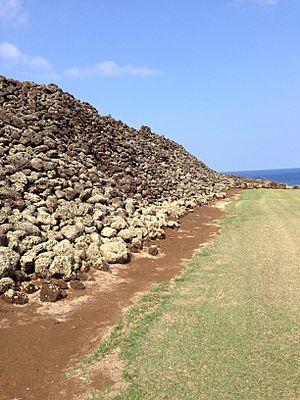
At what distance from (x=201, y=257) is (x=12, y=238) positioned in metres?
8.10

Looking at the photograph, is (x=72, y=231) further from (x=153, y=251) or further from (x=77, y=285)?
(x=153, y=251)

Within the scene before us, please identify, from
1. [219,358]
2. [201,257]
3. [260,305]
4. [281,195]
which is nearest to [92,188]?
[201,257]

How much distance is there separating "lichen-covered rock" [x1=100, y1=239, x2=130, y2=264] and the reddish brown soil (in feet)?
1.36

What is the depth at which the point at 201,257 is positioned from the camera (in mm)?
17938

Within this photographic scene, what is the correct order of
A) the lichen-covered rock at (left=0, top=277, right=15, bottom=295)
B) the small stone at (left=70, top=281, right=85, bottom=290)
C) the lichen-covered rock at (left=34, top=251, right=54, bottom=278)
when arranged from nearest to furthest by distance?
the lichen-covered rock at (left=0, top=277, right=15, bottom=295)
the small stone at (left=70, top=281, right=85, bottom=290)
the lichen-covered rock at (left=34, top=251, right=54, bottom=278)

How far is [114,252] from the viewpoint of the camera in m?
16.8

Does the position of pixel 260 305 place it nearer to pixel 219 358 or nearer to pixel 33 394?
pixel 219 358

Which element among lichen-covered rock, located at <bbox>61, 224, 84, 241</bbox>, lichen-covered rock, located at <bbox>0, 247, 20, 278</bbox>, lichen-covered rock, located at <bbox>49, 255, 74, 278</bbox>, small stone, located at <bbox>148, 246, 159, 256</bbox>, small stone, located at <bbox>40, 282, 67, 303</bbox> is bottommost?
small stone, located at <bbox>40, 282, 67, 303</bbox>

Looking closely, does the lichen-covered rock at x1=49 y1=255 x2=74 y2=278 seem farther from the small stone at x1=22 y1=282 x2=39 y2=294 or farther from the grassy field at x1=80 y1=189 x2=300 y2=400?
the grassy field at x1=80 y1=189 x2=300 y2=400

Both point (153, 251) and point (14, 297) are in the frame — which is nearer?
point (14, 297)

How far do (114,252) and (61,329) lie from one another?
5.89m

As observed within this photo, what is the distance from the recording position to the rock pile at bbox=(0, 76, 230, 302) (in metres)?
14.8

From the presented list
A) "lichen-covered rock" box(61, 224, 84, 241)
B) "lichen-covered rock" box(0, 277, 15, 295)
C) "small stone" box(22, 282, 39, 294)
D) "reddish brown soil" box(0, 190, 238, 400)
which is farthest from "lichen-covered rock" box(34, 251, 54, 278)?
"lichen-covered rock" box(61, 224, 84, 241)

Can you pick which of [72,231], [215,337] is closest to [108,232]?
[72,231]
